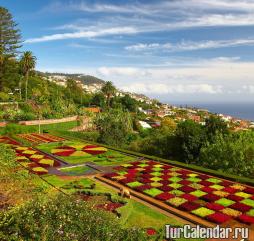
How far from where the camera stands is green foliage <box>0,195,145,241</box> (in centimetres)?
1184

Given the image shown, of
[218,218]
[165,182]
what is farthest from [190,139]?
[218,218]

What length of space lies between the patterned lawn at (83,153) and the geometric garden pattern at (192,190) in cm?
461

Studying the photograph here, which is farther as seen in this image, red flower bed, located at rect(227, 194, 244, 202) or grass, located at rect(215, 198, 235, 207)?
red flower bed, located at rect(227, 194, 244, 202)

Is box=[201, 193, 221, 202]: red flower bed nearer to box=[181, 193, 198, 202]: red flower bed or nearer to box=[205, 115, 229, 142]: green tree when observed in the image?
box=[181, 193, 198, 202]: red flower bed

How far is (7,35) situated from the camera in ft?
277

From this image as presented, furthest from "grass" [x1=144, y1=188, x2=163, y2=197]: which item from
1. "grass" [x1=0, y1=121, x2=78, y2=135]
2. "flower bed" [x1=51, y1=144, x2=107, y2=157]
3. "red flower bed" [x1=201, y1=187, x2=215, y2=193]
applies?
"grass" [x1=0, y1=121, x2=78, y2=135]

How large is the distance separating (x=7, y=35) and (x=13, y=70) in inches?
344

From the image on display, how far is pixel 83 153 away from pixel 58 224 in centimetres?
3412

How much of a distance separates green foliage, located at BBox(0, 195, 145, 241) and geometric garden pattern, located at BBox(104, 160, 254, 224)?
11.5 meters

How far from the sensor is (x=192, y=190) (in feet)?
93.6

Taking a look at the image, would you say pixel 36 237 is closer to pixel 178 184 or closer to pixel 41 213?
pixel 41 213

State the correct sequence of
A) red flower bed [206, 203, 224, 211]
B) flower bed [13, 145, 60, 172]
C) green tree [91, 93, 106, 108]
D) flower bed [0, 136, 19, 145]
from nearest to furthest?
red flower bed [206, 203, 224, 211]
flower bed [13, 145, 60, 172]
flower bed [0, 136, 19, 145]
green tree [91, 93, 106, 108]

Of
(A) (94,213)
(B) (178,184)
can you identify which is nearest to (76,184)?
(B) (178,184)

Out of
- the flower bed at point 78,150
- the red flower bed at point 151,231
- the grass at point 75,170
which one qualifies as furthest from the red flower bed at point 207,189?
the flower bed at point 78,150
